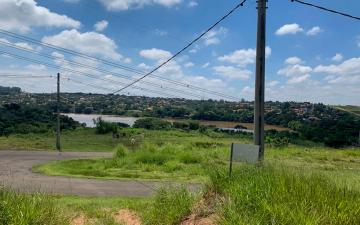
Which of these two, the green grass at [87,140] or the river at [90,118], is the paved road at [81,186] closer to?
the green grass at [87,140]

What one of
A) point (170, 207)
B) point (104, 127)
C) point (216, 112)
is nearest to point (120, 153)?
point (170, 207)

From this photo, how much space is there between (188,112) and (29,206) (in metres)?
66.9

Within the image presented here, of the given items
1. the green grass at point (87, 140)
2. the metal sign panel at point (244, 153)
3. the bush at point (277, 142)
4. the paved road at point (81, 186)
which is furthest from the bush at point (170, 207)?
the bush at point (277, 142)

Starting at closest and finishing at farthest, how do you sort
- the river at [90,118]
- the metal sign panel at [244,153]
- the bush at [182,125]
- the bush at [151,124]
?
the metal sign panel at [244,153] → the river at [90,118] → the bush at [151,124] → the bush at [182,125]

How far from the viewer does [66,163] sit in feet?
96.9

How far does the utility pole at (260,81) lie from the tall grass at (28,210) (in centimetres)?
524

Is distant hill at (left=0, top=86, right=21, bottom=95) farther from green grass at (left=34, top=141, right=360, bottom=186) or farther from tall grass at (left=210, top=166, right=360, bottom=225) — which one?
tall grass at (left=210, top=166, right=360, bottom=225)

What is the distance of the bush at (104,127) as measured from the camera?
6308cm

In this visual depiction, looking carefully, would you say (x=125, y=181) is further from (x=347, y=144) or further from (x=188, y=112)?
(x=188, y=112)

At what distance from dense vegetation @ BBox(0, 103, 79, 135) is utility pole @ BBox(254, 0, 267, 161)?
49.7m

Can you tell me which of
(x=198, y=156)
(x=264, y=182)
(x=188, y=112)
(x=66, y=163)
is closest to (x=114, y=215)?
(x=264, y=182)

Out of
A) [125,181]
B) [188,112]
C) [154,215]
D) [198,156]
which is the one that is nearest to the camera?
[154,215]

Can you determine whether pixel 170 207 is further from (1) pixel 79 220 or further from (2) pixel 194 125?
(2) pixel 194 125

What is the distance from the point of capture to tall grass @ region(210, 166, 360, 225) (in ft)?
22.4
